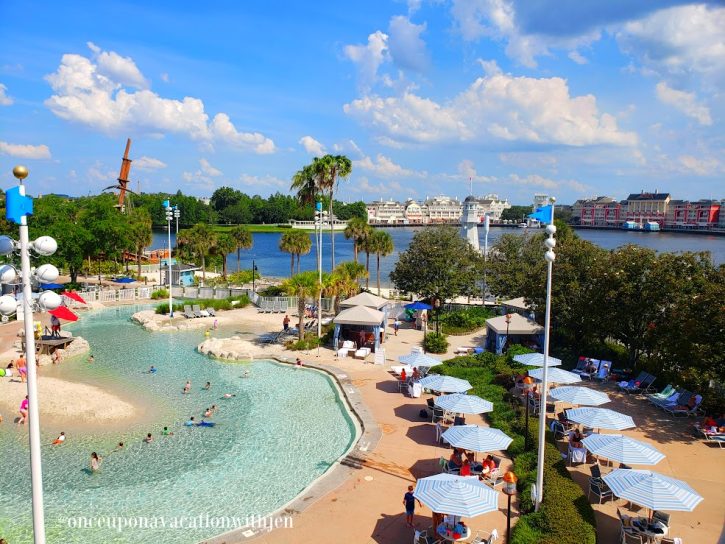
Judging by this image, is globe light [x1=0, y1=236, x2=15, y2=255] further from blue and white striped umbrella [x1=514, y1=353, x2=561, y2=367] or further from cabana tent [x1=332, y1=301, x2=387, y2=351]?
cabana tent [x1=332, y1=301, x2=387, y2=351]

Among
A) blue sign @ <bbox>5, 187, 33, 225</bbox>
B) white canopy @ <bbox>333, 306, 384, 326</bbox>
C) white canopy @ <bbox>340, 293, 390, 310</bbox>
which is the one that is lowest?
white canopy @ <bbox>333, 306, 384, 326</bbox>

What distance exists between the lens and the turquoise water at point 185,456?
12438 millimetres

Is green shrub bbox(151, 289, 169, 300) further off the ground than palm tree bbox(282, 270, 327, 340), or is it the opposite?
palm tree bbox(282, 270, 327, 340)

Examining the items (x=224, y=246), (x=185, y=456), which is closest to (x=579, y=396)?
(x=185, y=456)

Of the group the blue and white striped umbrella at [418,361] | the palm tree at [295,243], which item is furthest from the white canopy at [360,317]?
the palm tree at [295,243]

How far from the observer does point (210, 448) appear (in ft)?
53.1

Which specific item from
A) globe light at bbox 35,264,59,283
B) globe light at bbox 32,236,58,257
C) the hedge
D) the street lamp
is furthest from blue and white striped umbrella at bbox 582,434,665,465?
globe light at bbox 32,236,58,257

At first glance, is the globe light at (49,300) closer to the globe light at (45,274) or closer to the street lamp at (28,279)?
the street lamp at (28,279)

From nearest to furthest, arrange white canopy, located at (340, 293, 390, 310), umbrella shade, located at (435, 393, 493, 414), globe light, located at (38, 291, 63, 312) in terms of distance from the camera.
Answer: globe light, located at (38, 291, 63, 312) < umbrella shade, located at (435, 393, 493, 414) < white canopy, located at (340, 293, 390, 310)

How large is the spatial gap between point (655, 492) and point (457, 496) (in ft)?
13.5

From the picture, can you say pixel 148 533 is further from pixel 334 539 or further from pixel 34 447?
pixel 34 447

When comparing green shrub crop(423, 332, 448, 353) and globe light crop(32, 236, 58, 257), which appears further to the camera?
green shrub crop(423, 332, 448, 353)

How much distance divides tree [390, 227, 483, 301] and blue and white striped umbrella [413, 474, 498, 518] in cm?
2396

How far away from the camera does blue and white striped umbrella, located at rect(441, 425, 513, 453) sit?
13.4 meters
